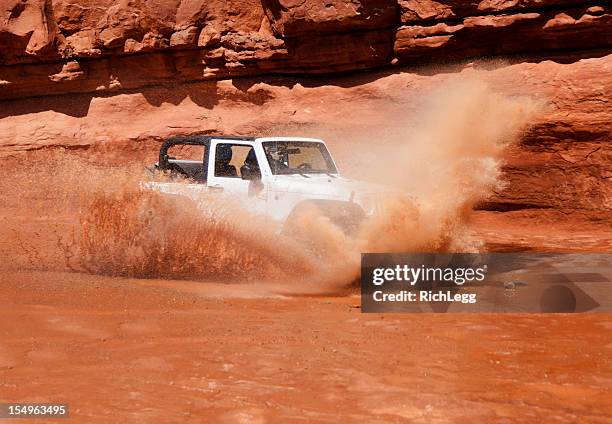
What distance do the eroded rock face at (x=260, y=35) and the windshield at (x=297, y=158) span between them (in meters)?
4.87

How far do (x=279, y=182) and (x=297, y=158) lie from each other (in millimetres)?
1134

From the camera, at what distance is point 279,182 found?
26.5ft

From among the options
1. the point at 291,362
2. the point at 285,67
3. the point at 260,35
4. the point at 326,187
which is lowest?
the point at 291,362

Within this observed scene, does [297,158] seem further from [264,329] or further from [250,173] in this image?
[264,329]

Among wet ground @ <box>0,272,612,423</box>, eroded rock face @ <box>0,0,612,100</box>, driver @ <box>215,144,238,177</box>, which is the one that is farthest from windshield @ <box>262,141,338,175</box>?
eroded rock face @ <box>0,0,612,100</box>

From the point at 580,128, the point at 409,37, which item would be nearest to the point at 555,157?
the point at 580,128

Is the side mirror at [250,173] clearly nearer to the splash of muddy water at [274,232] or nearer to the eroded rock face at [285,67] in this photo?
the splash of muddy water at [274,232]

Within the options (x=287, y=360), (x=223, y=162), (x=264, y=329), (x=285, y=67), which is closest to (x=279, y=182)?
(x=223, y=162)

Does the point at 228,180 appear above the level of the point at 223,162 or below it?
below

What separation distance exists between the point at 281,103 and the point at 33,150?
5.85 metres

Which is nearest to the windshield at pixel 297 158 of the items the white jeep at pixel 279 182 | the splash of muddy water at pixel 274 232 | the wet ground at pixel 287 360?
the white jeep at pixel 279 182

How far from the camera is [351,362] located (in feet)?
14.7

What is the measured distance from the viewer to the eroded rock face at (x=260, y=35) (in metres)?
12.1

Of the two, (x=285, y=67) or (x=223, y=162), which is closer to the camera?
(x=223, y=162)
